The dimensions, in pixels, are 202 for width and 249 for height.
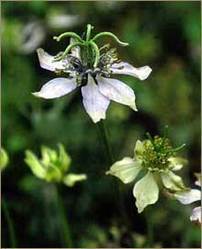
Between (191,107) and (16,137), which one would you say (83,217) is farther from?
(191,107)

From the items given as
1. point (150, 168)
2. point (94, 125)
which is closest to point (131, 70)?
point (150, 168)

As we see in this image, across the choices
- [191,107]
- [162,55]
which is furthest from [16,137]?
[162,55]

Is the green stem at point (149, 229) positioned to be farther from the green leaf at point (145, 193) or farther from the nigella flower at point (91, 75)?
the nigella flower at point (91, 75)

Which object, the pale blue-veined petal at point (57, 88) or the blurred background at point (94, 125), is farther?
the blurred background at point (94, 125)

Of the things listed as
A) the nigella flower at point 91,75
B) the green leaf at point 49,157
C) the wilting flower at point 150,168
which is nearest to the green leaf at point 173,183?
the wilting flower at point 150,168

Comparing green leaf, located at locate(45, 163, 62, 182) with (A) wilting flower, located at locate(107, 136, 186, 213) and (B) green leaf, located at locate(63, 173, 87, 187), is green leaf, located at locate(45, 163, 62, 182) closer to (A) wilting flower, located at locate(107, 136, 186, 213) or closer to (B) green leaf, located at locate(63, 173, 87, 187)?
(B) green leaf, located at locate(63, 173, 87, 187)
